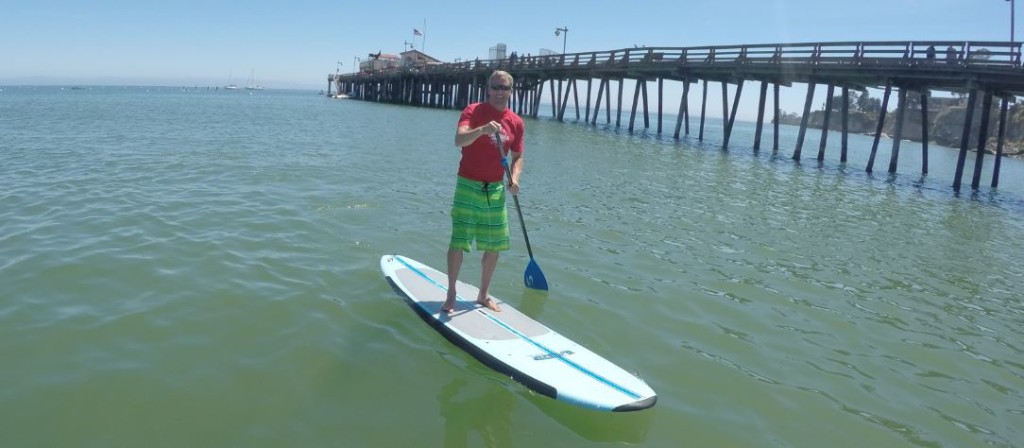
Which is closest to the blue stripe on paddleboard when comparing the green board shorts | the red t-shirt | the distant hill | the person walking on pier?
the person walking on pier

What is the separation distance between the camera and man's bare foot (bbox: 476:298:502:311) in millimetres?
5110

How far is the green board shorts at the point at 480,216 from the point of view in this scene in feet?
16.0

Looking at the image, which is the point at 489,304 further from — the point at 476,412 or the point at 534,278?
the point at 476,412

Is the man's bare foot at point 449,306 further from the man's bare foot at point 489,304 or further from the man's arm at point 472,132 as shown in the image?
the man's arm at point 472,132

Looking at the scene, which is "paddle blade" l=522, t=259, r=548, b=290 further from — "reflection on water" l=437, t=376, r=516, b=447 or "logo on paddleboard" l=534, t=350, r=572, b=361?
"reflection on water" l=437, t=376, r=516, b=447

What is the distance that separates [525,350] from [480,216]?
4.05ft

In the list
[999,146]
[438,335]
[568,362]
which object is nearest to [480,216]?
[438,335]

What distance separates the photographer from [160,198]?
30.4 ft

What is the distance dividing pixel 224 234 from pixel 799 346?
6618 millimetres

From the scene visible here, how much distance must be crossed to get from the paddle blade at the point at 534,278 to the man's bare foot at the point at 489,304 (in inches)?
31.9

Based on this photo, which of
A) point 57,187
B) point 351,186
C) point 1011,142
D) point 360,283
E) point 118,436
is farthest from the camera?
point 1011,142

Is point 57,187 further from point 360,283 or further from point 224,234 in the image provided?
point 360,283

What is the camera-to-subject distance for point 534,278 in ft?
19.5

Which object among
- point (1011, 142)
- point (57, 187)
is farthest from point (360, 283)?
point (1011, 142)
